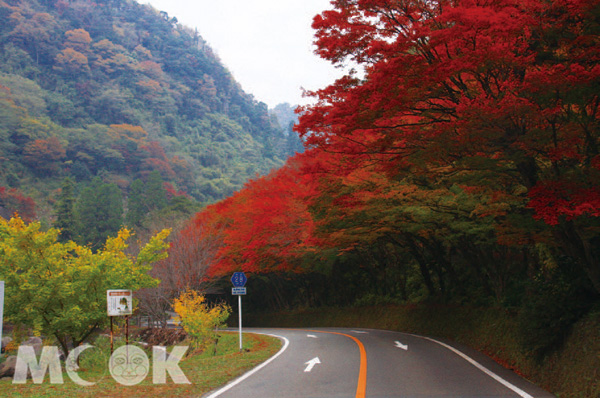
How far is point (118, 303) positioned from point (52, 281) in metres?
4.09

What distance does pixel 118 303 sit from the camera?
12.2 metres

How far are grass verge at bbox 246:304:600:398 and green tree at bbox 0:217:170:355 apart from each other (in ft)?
38.3

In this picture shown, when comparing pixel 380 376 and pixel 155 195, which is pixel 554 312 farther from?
pixel 155 195

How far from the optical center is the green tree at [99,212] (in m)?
71.4

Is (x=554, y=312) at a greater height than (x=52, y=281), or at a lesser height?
lesser

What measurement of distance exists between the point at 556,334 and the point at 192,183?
96025 mm

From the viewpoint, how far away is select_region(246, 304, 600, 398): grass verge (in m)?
7.98

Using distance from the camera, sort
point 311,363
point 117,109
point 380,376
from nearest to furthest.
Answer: point 380,376 < point 311,363 < point 117,109

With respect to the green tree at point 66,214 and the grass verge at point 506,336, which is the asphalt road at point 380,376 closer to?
the grass verge at point 506,336

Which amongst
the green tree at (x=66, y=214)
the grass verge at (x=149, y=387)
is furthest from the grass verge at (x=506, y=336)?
the green tree at (x=66, y=214)

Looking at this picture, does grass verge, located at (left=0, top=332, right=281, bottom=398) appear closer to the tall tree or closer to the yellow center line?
the yellow center line

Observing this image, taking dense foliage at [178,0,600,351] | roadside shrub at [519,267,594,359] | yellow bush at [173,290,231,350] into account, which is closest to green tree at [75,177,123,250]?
yellow bush at [173,290,231,350]

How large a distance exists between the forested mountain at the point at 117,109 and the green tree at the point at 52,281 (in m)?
60.3

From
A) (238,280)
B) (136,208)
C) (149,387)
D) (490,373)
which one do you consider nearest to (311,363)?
(490,373)
